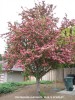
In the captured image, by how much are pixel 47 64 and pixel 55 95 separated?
250cm

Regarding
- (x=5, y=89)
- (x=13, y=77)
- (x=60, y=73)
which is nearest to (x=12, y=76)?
(x=13, y=77)

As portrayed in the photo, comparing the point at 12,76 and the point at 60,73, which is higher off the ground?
the point at 60,73

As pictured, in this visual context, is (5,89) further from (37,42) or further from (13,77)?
(13,77)

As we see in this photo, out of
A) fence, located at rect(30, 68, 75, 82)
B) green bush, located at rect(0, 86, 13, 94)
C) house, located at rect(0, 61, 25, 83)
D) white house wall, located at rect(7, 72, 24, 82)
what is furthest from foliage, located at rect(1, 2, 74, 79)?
white house wall, located at rect(7, 72, 24, 82)

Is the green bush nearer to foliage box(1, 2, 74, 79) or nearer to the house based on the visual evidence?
foliage box(1, 2, 74, 79)

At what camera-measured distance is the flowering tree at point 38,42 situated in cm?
1123

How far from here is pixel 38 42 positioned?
11625mm

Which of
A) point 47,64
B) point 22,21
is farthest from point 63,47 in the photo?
point 22,21

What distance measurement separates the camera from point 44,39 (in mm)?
11617

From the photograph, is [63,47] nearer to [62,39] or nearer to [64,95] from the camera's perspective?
[62,39]

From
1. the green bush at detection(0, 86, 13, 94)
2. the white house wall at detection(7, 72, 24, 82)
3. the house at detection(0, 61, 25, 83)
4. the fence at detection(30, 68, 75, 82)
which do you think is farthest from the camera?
the white house wall at detection(7, 72, 24, 82)

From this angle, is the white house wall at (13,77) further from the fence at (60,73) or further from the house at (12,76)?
the fence at (60,73)

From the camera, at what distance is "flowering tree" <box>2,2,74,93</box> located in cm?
1123

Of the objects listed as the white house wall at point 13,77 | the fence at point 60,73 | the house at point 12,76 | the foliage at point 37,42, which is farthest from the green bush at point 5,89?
the white house wall at point 13,77
